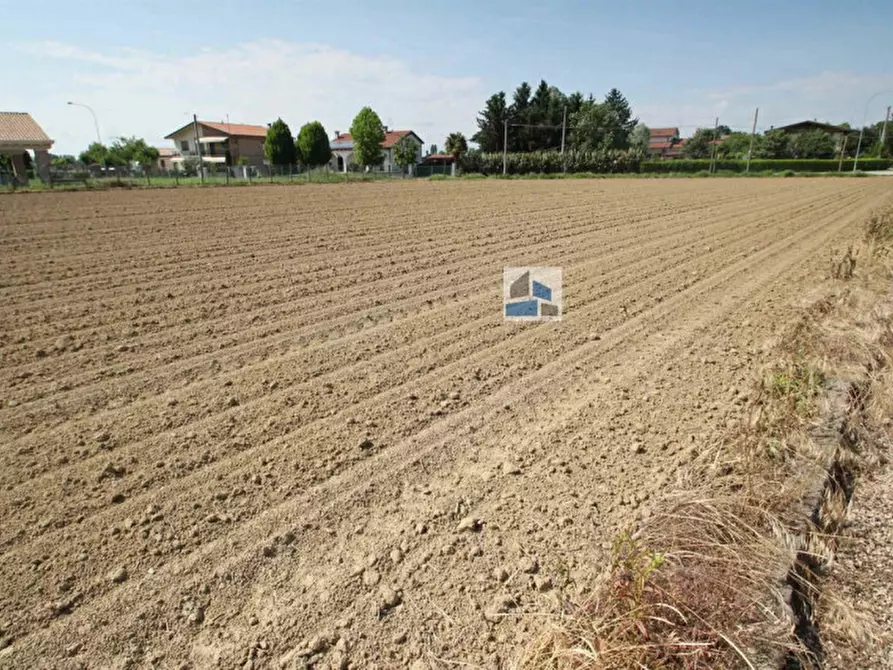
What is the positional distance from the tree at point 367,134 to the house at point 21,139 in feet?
91.1

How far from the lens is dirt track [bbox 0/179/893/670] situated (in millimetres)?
2305

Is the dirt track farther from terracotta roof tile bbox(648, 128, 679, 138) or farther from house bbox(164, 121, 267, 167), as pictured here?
terracotta roof tile bbox(648, 128, 679, 138)

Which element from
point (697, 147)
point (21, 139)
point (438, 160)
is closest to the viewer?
point (21, 139)

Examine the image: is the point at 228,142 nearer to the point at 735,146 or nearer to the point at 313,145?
the point at 313,145

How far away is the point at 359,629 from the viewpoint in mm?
2246

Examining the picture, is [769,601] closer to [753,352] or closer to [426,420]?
[426,420]

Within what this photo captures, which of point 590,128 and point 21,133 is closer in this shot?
point 21,133

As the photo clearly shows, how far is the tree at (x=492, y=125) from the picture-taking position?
62.2 meters

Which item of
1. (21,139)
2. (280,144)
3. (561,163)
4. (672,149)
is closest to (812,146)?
(561,163)

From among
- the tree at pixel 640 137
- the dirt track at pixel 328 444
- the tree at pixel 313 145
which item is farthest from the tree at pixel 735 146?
the dirt track at pixel 328 444

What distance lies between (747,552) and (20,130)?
174 ft

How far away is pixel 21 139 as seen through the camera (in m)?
39.8

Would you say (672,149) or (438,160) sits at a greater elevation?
(672,149)

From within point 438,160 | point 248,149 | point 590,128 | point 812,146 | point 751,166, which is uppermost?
point 590,128
